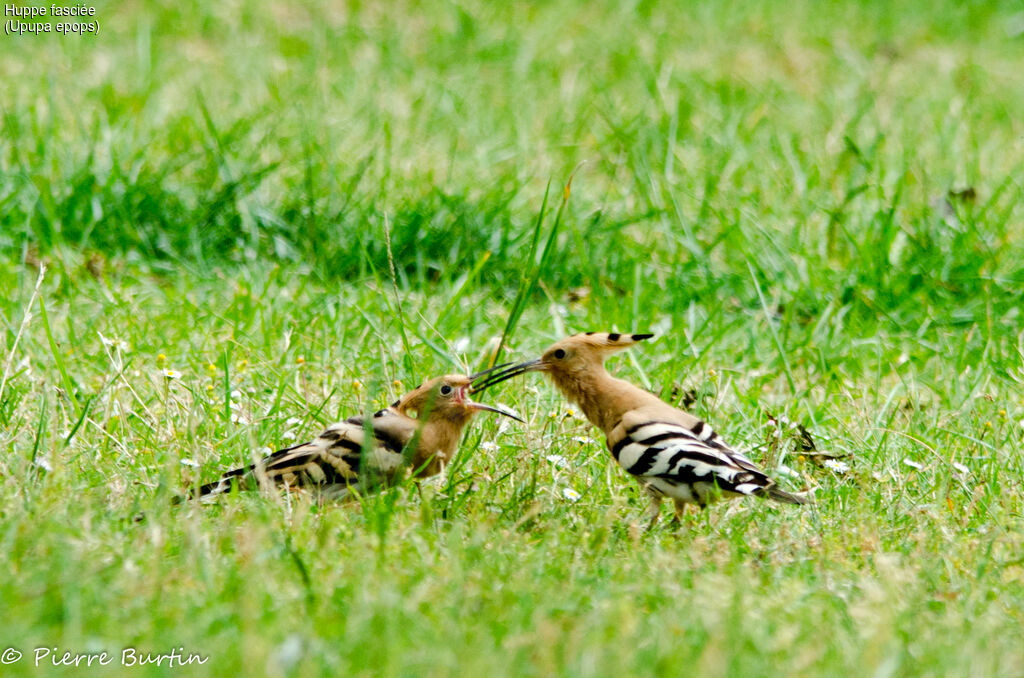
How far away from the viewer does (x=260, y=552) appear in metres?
3.14

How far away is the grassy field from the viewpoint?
291 cm

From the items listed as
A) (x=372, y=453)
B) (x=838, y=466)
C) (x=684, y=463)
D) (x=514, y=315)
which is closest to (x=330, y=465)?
(x=372, y=453)

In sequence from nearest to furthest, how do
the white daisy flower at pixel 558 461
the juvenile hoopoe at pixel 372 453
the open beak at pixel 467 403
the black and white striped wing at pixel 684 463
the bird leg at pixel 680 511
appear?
the black and white striped wing at pixel 684 463 → the juvenile hoopoe at pixel 372 453 → the bird leg at pixel 680 511 → the open beak at pixel 467 403 → the white daisy flower at pixel 558 461

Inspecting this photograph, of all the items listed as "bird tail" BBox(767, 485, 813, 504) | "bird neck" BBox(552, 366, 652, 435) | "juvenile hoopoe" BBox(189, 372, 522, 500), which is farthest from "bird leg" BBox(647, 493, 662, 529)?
"juvenile hoopoe" BBox(189, 372, 522, 500)

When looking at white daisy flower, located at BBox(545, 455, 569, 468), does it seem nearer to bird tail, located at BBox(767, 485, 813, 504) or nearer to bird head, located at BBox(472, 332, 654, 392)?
bird head, located at BBox(472, 332, 654, 392)

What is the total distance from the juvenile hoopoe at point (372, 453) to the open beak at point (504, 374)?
0.15 m

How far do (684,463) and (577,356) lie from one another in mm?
699

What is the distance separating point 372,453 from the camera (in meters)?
3.90

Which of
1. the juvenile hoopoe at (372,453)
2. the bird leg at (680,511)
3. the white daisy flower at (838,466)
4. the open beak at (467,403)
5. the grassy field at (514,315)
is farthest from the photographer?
the white daisy flower at (838,466)

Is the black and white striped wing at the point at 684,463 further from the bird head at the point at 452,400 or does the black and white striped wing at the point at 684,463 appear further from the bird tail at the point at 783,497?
the bird head at the point at 452,400

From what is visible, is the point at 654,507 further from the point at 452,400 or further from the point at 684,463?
the point at 452,400

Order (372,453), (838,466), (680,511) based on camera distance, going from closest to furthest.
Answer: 1. (372,453)
2. (680,511)
3. (838,466)

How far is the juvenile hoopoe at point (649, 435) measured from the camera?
12.4ft

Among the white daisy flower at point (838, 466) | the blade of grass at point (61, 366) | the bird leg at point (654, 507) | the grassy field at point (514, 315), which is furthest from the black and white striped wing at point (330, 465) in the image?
the white daisy flower at point (838, 466)
